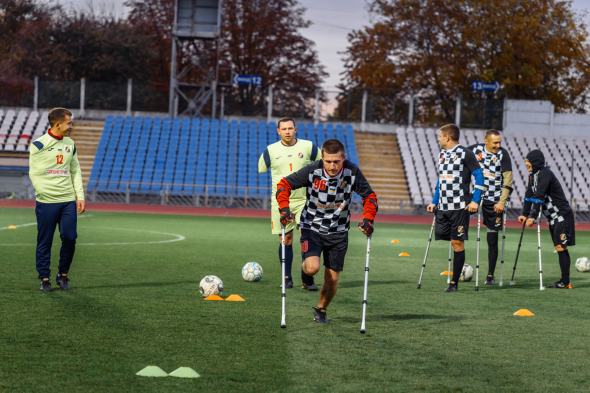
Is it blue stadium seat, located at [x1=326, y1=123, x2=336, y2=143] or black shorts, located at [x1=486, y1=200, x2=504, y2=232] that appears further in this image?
blue stadium seat, located at [x1=326, y1=123, x2=336, y2=143]

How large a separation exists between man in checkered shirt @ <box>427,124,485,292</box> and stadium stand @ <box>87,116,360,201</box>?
21.4 m

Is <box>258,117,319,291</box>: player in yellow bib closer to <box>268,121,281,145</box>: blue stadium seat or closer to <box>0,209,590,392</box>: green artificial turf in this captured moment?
<box>0,209,590,392</box>: green artificial turf

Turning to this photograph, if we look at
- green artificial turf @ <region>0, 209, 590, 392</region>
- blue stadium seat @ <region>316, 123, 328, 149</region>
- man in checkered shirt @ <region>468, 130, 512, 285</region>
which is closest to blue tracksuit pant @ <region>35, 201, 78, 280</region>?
green artificial turf @ <region>0, 209, 590, 392</region>

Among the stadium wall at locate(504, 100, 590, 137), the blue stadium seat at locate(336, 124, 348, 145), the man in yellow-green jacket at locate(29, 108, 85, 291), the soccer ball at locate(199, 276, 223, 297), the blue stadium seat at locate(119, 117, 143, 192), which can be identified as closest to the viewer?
the soccer ball at locate(199, 276, 223, 297)

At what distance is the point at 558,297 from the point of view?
865 centimetres

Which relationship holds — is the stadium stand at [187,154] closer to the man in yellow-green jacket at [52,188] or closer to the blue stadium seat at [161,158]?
the blue stadium seat at [161,158]

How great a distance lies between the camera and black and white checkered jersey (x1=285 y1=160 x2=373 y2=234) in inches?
249

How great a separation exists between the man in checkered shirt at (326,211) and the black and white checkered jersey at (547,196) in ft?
12.7

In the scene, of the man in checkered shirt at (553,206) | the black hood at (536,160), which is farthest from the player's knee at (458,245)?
the black hood at (536,160)

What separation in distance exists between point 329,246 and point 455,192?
304 cm

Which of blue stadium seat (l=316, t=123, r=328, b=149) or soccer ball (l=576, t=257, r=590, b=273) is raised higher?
blue stadium seat (l=316, t=123, r=328, b=149)

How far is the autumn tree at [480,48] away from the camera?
40.3 m

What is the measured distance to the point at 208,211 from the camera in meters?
28.1

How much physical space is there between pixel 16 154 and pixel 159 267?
24.4 meters
